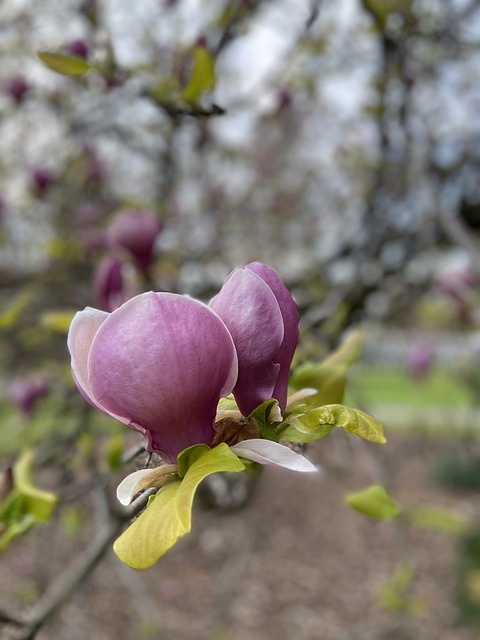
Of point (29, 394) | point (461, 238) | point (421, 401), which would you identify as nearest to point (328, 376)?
point (461, 238)

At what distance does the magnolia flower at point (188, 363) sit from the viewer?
375 millimetres

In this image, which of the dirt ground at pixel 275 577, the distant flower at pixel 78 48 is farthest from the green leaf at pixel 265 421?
the dirt ground at pixel 275 577

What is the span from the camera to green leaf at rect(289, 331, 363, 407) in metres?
0.54

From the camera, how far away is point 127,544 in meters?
0.35

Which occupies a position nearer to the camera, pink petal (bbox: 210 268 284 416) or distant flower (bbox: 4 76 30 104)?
pink petal (bbox: 210 268 284 416)

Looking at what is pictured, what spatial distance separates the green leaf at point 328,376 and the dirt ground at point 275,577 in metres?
2.55

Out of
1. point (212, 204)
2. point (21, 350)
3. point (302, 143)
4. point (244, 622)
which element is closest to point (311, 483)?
point (244, 622)

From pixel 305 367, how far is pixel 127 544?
0.27 m

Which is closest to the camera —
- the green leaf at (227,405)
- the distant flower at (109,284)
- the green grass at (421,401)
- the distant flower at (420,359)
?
the green leaf at (227,405)

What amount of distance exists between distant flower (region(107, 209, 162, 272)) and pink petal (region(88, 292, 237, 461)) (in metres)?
0.76

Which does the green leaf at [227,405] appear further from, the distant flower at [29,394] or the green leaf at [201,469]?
the distant flower at [29,394]

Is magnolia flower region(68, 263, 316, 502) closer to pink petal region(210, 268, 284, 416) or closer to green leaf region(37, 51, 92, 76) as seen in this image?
pink petal region(210, 268, 284, 416)

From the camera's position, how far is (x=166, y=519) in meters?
0.35

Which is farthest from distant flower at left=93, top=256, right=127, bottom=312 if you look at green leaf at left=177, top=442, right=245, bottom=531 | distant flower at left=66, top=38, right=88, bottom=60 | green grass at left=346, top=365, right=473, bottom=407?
green grass at left=346, top=365, right=473, bottom=407
